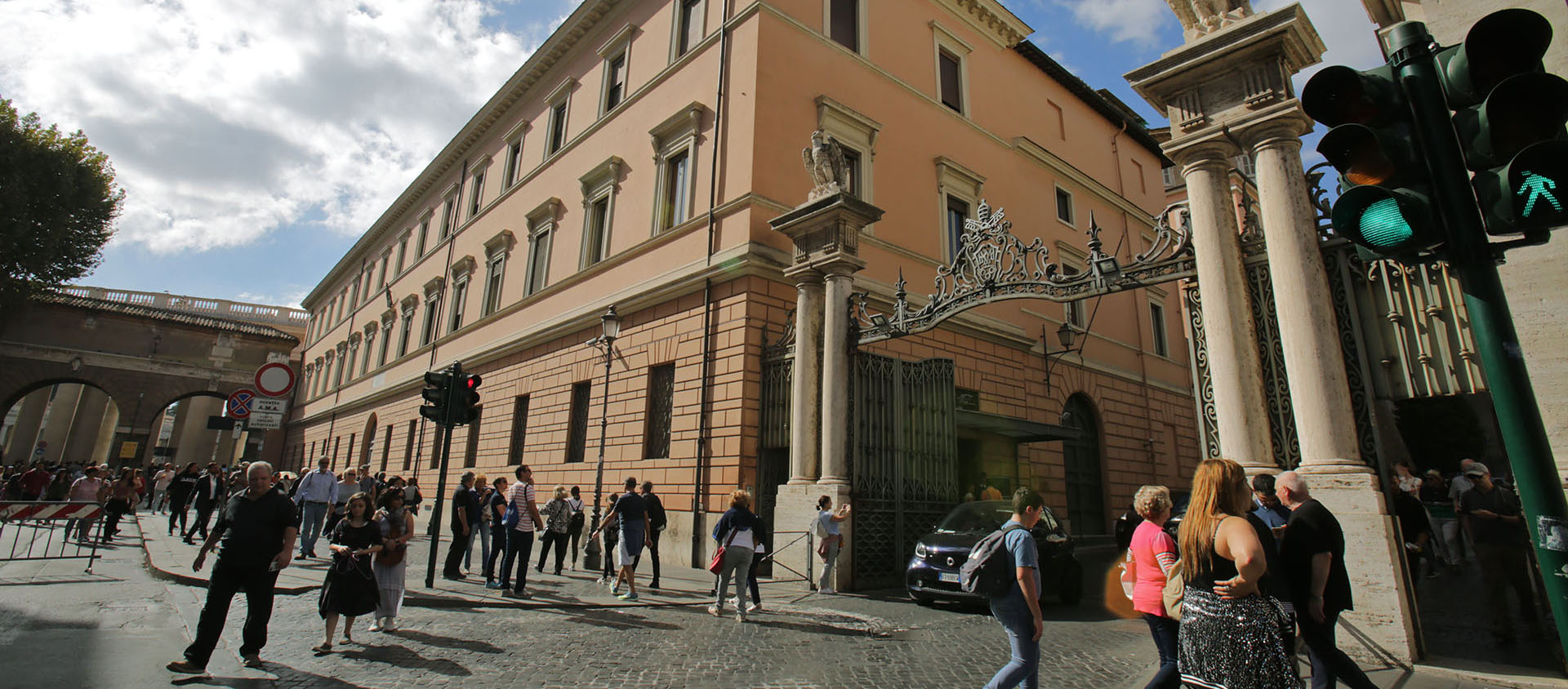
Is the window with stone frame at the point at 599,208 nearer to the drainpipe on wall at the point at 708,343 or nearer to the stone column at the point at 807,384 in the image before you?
the drainpipe on wall at the point at 708,343

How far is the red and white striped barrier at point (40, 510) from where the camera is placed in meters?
9.55

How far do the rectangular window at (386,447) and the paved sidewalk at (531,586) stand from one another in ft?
42.4

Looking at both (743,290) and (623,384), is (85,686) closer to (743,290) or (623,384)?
(743,290)

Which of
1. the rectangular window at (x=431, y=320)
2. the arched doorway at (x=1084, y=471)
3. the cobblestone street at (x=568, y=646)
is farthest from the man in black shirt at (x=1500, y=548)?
the rectangular window at (x=431, y=320)

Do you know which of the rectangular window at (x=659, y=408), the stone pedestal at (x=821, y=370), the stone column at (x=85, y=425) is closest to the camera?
the stone pedestal at (x=821, y=370)

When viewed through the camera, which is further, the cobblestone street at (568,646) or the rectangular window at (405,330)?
the rectangular window at (405,330)

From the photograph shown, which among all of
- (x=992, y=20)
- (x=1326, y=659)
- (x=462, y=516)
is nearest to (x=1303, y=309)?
(x=1326, y=659)

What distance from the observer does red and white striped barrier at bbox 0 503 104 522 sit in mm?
9555

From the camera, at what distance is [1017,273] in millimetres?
9008

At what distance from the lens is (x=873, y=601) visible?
8766mm

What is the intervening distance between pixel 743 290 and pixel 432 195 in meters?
22.0

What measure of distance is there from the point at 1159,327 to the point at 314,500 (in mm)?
23062

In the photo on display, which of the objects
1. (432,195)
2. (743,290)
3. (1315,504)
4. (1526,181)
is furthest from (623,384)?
(432,195)

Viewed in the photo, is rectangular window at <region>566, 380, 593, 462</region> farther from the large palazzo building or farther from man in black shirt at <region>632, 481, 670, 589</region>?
man in black shirt at <region>632, 481, 670, 589</region>
